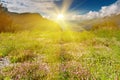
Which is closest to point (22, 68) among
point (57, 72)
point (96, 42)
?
point (57, 72)

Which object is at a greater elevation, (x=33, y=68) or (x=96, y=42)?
(x=96, y=42)

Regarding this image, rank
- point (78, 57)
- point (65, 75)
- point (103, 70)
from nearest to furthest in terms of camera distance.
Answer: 1. point (65, 75)
2. point (103, 70)
3. point (78, 57)

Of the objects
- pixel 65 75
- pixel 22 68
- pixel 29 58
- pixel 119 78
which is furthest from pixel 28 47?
pixel 119 78

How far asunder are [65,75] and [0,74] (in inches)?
101

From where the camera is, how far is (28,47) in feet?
62.4

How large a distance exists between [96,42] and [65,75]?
11.9 metres

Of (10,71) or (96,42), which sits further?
(96,42)

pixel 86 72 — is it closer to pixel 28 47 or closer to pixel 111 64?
pixel 111 64

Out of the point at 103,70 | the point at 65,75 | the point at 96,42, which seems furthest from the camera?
the point at 96,42

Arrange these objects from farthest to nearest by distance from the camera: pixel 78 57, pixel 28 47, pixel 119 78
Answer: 1. pixel 28 47
2. pixel 78 57
3. pixel 119 78

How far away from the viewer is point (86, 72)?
947cm

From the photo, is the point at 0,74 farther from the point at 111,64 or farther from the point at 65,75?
the point at 111,64

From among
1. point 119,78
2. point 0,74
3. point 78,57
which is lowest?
point 119,78

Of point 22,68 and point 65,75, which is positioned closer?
point 65,75
